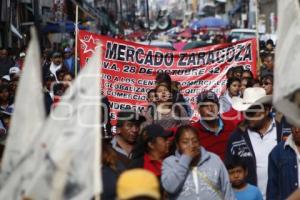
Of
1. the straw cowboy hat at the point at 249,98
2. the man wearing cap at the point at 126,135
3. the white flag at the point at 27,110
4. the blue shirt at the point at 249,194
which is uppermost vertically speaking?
the white flag at the point at 27,110

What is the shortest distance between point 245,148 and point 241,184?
712 millimetres

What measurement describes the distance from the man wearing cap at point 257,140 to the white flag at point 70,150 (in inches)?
152

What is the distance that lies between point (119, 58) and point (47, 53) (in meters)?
9.57

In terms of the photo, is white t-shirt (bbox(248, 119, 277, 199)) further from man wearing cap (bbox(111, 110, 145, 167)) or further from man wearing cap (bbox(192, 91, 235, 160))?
man wearing cap (bbox(111, 110, 145, 167))

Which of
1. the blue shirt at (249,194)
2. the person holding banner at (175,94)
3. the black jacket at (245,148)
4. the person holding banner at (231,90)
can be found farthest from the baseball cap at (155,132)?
the person holding banner at (231,90)

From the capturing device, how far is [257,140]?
8922 mm

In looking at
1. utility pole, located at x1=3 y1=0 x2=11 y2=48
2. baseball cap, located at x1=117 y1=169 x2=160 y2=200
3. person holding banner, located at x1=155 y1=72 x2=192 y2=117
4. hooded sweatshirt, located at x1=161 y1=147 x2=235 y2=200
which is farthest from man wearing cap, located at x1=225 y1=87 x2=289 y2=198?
utility pole, located at x1=3 y1=0 x2=11 y2=48

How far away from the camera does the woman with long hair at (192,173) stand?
7.34 meters

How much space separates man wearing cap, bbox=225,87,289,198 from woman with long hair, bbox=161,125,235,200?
115cm

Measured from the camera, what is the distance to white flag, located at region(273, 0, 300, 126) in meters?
5.48

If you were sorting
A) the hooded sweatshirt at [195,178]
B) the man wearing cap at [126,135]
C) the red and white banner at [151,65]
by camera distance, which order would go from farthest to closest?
the red and white banner at [151,65]
the man wearing cap at [126,135]
the hooded sweatshirt at [195,178]

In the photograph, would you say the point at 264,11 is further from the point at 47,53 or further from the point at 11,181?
the point at 11,181

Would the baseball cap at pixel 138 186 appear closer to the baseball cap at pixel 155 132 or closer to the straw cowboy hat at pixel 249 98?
the baseball cap at pixel 155 132

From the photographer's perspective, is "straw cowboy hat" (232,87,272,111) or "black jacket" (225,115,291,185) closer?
"black jacket" (225,115,291,185)
